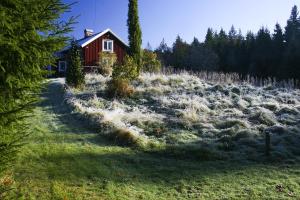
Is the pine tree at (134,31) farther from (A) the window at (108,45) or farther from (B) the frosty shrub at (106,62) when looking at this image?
(A) the window at (108,45)

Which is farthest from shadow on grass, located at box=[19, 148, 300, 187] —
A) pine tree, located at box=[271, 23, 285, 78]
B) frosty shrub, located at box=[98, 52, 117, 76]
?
pine tree, located at box=[271, 23, 285, 78]

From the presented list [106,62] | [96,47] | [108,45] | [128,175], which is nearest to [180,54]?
[108,45]

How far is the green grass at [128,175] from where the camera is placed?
374 inches

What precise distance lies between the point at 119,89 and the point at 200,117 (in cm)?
617

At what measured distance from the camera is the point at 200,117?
17078 mm

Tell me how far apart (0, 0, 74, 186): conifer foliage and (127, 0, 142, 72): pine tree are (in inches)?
1024

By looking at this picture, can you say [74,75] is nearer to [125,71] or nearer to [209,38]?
[125,71]

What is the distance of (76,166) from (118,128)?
3.60m

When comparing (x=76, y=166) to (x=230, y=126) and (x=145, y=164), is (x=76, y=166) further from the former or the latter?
(x=230, y=126)

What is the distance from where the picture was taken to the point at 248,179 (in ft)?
35.5

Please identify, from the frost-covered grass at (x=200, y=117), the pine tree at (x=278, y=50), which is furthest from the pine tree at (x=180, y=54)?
the frost-covered grass at (x=200, y=117)

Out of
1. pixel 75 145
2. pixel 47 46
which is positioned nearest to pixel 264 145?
pixel 75 145

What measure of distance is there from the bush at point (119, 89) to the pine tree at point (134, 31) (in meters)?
9.81

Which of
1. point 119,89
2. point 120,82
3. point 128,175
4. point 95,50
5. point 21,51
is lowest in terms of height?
point 128,175
